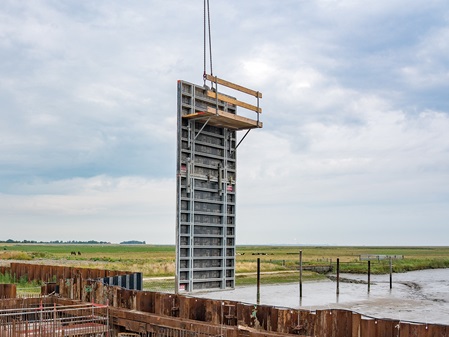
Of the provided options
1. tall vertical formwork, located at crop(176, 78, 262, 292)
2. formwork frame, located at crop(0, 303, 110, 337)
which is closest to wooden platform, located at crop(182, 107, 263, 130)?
tall vertical formwork, located at crop(176, 78, 262, 292)

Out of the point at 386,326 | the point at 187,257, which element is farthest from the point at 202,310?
the point at 386,326

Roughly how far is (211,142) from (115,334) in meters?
7.04

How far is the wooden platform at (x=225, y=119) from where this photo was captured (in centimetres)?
1708

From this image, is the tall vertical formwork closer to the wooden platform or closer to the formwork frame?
the wooden platform

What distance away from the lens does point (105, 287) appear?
16.4 m

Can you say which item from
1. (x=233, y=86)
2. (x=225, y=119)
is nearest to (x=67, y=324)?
(x=225, y=119)

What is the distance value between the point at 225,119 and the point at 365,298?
27790 millimetres

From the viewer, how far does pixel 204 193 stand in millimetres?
18266

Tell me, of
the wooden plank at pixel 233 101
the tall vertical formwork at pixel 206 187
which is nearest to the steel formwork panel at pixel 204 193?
the tall vertical formwork at pixel 206 187

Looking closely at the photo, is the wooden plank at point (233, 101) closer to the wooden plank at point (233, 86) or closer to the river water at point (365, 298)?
the wooden plank at point (233, 86)

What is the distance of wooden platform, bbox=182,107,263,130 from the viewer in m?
17.1

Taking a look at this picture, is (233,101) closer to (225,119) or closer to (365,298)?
(225,119)

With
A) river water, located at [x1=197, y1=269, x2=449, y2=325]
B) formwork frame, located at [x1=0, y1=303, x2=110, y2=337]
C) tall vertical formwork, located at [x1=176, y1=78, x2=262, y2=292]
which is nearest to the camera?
formwork frame, located at [x1=0, y1=303, x2=110, y2=337]

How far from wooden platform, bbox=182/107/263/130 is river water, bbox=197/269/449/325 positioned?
41.3ft
